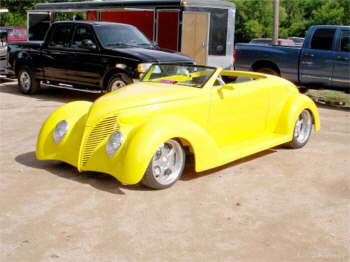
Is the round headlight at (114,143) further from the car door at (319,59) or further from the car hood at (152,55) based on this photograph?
the car door at (319,59)

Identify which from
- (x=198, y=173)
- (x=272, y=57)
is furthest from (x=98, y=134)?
(x=272, y=57)

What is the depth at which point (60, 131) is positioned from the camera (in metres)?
6.41

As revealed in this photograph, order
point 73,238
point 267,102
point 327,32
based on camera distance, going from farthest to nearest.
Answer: point 327,32 → point 267,102 → point 73,238

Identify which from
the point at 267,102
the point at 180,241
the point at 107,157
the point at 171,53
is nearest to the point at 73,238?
the point at 180,241

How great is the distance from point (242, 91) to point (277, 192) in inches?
65.9

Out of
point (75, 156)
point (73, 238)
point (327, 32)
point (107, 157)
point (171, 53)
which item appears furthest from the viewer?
point (327, 32)

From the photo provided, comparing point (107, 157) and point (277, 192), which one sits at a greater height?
point (107, 157)

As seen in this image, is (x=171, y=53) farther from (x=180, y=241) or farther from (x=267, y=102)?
(x=180, y=241)

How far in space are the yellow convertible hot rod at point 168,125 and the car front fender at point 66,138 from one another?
0.04ft

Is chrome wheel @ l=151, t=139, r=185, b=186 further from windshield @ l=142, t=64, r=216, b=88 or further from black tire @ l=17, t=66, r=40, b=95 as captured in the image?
black tire @ l=17, t=66, r=40, b=95

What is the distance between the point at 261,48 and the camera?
550 inches

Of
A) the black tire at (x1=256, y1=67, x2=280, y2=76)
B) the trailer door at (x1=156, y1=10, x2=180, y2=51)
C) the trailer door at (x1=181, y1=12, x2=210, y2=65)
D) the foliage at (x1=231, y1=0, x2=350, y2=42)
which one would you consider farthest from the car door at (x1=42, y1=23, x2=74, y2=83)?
the foliage at (x1=231, y1=0, x2=350, y2=42)

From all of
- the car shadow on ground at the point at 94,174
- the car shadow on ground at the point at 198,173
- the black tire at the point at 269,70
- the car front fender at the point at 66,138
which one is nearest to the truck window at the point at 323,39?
the black tire at the point at 269,70

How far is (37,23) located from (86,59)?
10501 mm
